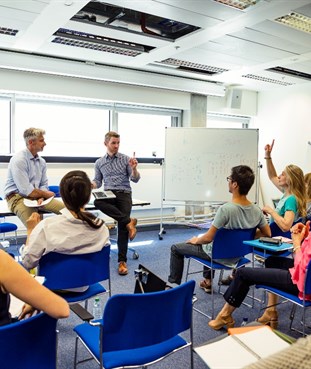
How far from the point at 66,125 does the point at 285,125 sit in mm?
4095

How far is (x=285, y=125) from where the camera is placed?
703cm

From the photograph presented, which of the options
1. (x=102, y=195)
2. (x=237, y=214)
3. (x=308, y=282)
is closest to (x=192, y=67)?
(x=102, y=195)

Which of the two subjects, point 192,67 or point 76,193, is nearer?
point 76,193

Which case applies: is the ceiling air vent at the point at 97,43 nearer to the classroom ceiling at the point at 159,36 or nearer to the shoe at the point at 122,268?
the classroom ceiling at the point at 159,36

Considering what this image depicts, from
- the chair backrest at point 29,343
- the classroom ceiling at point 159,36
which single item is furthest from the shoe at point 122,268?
the chair backrest at point 29,343

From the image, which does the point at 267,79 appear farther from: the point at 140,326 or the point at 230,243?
the point at 140,326

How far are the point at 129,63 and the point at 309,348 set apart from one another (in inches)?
204

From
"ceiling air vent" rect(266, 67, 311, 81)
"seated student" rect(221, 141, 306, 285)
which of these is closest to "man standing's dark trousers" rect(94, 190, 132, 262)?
"seated student" rect(221, 141, 306, 285)

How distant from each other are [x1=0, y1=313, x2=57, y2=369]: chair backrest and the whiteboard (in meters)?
4.57

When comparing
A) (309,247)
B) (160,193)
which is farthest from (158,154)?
(309,247)

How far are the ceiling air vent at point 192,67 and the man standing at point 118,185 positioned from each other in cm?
155

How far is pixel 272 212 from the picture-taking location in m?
3.18

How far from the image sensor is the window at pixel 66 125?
546cm

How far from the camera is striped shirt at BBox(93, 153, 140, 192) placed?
445 centimetres
